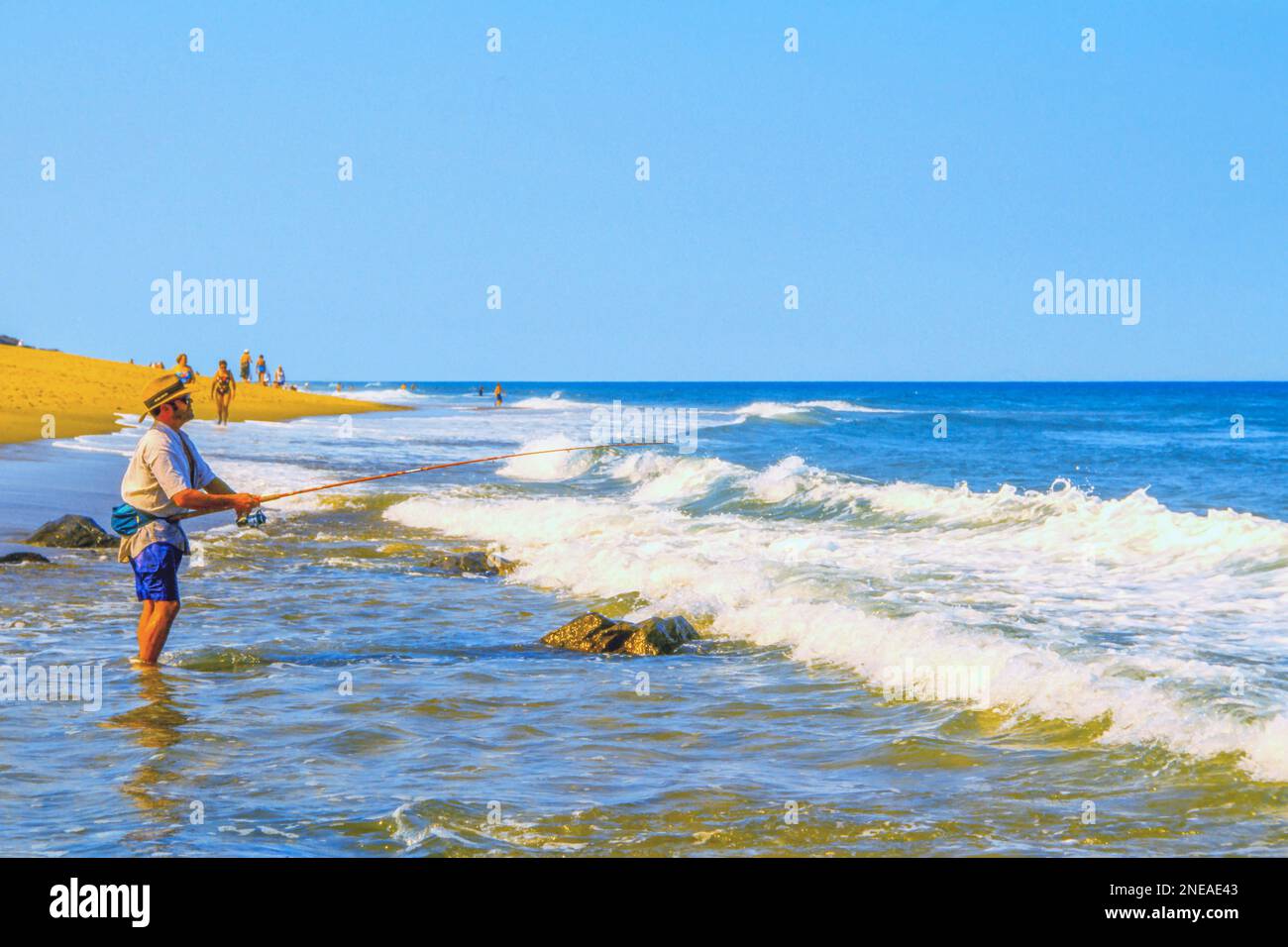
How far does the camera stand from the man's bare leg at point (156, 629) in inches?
301

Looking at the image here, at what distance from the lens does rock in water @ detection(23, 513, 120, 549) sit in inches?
519

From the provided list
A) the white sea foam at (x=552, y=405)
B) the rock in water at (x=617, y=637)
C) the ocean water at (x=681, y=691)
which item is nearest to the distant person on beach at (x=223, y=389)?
the ocean water at (x=681, y=691)

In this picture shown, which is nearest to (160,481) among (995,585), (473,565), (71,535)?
(473,565)

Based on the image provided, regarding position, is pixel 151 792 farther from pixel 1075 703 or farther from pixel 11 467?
pixel 11 467

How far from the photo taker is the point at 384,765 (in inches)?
242

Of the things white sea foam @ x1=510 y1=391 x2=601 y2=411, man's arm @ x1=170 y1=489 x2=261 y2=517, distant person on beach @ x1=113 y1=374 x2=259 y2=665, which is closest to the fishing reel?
distant person on beach @ x1=113 y1=374 x2=259 y2=665

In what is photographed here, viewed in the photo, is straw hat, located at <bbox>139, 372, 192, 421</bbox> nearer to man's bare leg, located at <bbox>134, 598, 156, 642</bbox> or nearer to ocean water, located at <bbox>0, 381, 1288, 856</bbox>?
man's bare leg, located at <bbox>134, 598, 156, 642</bbox>

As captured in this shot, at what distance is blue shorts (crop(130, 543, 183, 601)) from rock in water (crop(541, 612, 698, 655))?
2767 millimetres

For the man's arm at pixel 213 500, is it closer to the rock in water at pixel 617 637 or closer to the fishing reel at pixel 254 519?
the fishing reel at pixel 254 519

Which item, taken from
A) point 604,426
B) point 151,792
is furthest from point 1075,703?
point 604,426

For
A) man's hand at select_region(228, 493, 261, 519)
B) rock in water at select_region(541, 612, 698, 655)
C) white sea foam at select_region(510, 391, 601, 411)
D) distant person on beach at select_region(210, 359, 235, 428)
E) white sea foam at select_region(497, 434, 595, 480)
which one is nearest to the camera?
man's hand at select_region(228, 493, 261, 519)

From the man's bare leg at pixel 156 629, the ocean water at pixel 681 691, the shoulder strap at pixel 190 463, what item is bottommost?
the ocean water at pixel 681 691

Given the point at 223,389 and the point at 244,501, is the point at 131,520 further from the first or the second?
the point at 223,389

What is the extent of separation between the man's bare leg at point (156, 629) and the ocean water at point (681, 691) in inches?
6.6
